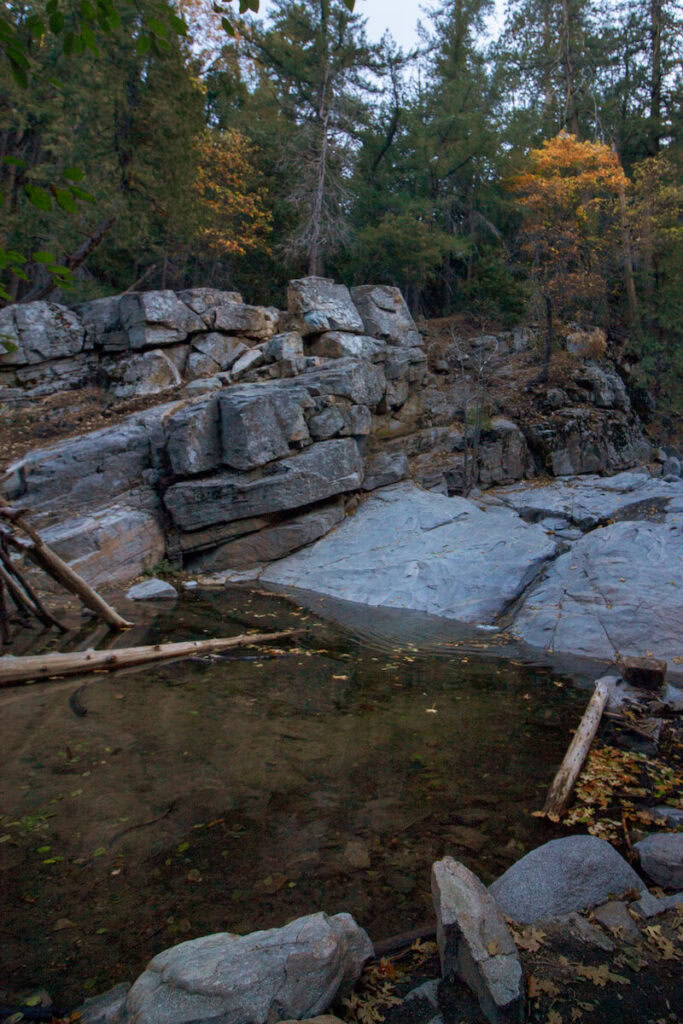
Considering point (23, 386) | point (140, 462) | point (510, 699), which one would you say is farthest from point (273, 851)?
point (23, 386)

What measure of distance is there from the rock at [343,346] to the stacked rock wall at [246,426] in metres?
0.05

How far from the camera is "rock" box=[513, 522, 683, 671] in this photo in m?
8.47

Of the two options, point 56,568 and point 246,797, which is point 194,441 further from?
point 246,797

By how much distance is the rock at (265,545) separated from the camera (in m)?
13.5

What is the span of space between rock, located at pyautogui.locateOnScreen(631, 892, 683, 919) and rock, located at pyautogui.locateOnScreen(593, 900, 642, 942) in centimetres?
7

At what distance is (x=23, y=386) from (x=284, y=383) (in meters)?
7.58

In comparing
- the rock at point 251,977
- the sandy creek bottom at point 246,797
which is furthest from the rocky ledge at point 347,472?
the rock at point 251,977

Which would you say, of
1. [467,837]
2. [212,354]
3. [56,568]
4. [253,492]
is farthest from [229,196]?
[467,837]

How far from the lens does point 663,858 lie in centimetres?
371

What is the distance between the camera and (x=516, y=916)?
10.8 feet

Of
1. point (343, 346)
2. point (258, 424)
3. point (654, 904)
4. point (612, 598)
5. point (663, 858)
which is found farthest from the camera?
point (343, 346)

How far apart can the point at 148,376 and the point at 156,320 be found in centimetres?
166

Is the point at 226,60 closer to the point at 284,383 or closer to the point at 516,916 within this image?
the point at 284,383

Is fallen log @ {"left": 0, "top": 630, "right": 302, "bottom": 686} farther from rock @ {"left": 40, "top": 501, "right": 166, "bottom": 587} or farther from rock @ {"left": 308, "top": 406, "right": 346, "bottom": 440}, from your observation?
rock @ {"left": 308, "top": 406, "right": 346, "bottom": 440}
